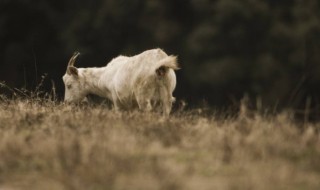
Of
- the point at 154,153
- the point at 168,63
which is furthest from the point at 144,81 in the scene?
the point at 154,153

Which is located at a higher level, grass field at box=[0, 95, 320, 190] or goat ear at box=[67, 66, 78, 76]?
goat ear at box=[67, 66, 78, 76]

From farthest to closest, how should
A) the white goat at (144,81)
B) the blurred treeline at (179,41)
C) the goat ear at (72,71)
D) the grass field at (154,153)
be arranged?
the blurred treeline at (179,41)
the goat ear at (72,71)
the white goat at (144,81)
the grass field at (154,153)

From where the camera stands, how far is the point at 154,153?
558cm

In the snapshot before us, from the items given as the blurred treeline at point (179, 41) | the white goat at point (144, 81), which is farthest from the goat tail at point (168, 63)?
the blurred treeline at point (179, 41)

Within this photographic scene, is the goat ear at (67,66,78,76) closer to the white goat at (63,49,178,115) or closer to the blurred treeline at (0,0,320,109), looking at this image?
the white goat at (63,49,178,115)

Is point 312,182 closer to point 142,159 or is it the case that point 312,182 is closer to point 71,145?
point 142,159

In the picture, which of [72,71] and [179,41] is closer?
[72,71]

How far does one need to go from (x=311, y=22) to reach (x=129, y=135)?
63.2 ft

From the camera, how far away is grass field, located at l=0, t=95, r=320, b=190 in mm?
4723

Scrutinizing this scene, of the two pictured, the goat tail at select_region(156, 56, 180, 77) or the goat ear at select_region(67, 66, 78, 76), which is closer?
the goat tail at select_region(156, 56, 180, 77)

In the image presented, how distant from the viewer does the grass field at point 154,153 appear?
186 inches

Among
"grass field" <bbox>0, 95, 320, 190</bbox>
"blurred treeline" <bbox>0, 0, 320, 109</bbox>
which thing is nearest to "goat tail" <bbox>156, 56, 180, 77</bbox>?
"grass field" <bbox>0, 95, 320, 190</bbox>

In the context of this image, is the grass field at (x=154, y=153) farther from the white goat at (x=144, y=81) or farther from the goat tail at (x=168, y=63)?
the white goat at (x=144, y=81)

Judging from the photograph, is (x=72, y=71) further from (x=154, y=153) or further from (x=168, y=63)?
(x=154, y=153)
